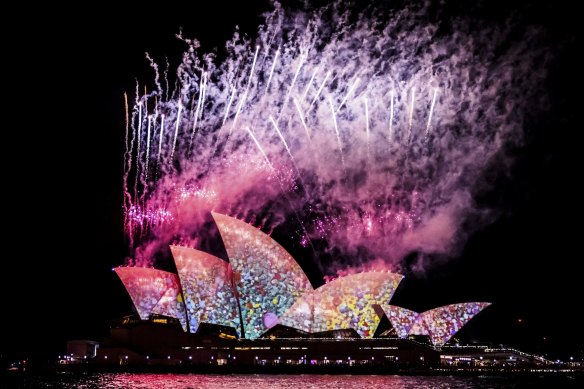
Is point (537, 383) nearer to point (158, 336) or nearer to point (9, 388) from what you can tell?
point (158, 336)

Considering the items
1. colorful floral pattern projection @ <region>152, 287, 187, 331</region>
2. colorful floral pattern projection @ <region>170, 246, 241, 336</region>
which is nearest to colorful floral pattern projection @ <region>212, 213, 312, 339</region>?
colorful floral pattern projection @ <region>170, 246, 241, 336</region>

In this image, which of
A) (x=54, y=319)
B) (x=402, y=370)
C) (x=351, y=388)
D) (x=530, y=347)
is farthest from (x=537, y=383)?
(x=54, y=319)

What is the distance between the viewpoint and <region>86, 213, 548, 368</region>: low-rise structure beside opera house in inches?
1537

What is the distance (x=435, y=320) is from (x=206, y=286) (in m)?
14.5

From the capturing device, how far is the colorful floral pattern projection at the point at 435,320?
3966cm

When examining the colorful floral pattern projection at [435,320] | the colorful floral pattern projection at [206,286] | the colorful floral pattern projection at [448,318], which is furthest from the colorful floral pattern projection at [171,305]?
the colorful floral pattern projection at [448,318]

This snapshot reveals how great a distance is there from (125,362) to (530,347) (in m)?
35.3

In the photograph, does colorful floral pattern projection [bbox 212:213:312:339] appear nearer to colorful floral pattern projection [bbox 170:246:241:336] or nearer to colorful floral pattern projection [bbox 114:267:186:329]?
colorful floral pattern projection [bbox 170:246:241:336]

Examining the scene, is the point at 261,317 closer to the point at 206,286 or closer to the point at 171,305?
the point at 206,286

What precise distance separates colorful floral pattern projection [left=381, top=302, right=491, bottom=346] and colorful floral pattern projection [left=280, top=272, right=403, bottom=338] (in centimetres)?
122

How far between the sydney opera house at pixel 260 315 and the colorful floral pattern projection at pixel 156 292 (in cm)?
7

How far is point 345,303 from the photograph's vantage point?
129 feet

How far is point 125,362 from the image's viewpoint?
140 ft

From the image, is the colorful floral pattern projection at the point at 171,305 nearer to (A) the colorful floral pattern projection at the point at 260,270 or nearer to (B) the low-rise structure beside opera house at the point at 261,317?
(B) the low-rise structure beside opera house at the point at 261,317
